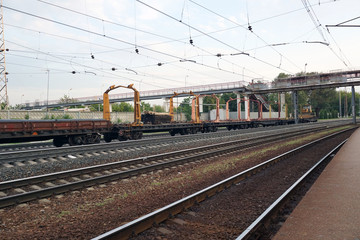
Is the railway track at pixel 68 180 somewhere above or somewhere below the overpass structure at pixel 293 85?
below

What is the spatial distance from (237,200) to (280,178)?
3.20 meters

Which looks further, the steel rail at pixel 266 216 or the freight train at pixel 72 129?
the freight train at pixel 72 129

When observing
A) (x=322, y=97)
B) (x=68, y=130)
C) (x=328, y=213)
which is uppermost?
(x=322, y=97)

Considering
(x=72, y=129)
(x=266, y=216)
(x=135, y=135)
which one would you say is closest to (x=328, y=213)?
(x=266, y=216)

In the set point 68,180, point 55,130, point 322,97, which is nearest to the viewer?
point 68,180

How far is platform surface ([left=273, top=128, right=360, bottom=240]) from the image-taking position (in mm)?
4434

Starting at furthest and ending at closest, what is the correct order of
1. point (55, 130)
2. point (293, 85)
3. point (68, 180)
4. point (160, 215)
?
point (293, 85), point (55, 130), point (68, 180), point (160, 215)

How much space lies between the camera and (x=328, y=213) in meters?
5.40

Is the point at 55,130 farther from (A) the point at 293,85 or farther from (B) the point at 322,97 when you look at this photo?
(B) the point at 322,97

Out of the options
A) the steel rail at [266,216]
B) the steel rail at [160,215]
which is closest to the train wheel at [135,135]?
the steel rail at [160,215]

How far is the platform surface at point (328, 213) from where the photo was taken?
4.43 m

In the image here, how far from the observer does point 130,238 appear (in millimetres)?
4762

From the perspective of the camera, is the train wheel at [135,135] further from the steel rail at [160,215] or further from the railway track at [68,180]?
the steel rail at [160,215]

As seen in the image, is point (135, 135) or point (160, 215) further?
point (135, 135)
